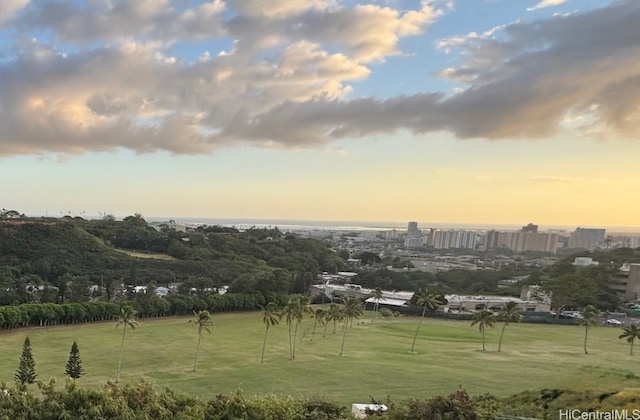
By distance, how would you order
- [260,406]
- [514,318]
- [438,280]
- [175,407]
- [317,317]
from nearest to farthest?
[175,407] < [260,406] < [317,317] < [514,318] < [438,280]

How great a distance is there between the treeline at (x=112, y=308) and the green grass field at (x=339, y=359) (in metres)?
1.37

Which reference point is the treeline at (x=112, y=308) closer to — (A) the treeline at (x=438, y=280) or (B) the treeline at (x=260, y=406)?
(A) the treeline at (x=438, y=280)

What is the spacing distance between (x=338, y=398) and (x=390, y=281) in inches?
2649

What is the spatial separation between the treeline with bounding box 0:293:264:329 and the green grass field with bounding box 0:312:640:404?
4.51 ft

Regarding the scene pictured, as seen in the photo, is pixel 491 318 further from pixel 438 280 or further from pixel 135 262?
pixel 135 262

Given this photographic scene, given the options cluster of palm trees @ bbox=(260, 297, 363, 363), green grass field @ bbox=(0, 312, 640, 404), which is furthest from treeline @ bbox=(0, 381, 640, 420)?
cluster of palm trees @ bbox=(260, 297, 363, 363)

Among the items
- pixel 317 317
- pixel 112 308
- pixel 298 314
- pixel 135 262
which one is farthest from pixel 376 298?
pixel 135 262

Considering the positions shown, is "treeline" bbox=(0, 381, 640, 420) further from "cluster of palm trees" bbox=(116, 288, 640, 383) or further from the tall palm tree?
the tall palm tree

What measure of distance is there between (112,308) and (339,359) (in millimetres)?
27250

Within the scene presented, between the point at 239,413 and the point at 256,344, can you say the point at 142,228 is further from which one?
the point at 239,413

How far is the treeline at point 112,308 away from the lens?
4691cm

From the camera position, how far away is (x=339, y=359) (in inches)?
1407

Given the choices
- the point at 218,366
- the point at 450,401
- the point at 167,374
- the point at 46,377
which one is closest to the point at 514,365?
the point at 218,366

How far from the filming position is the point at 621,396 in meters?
11.6
